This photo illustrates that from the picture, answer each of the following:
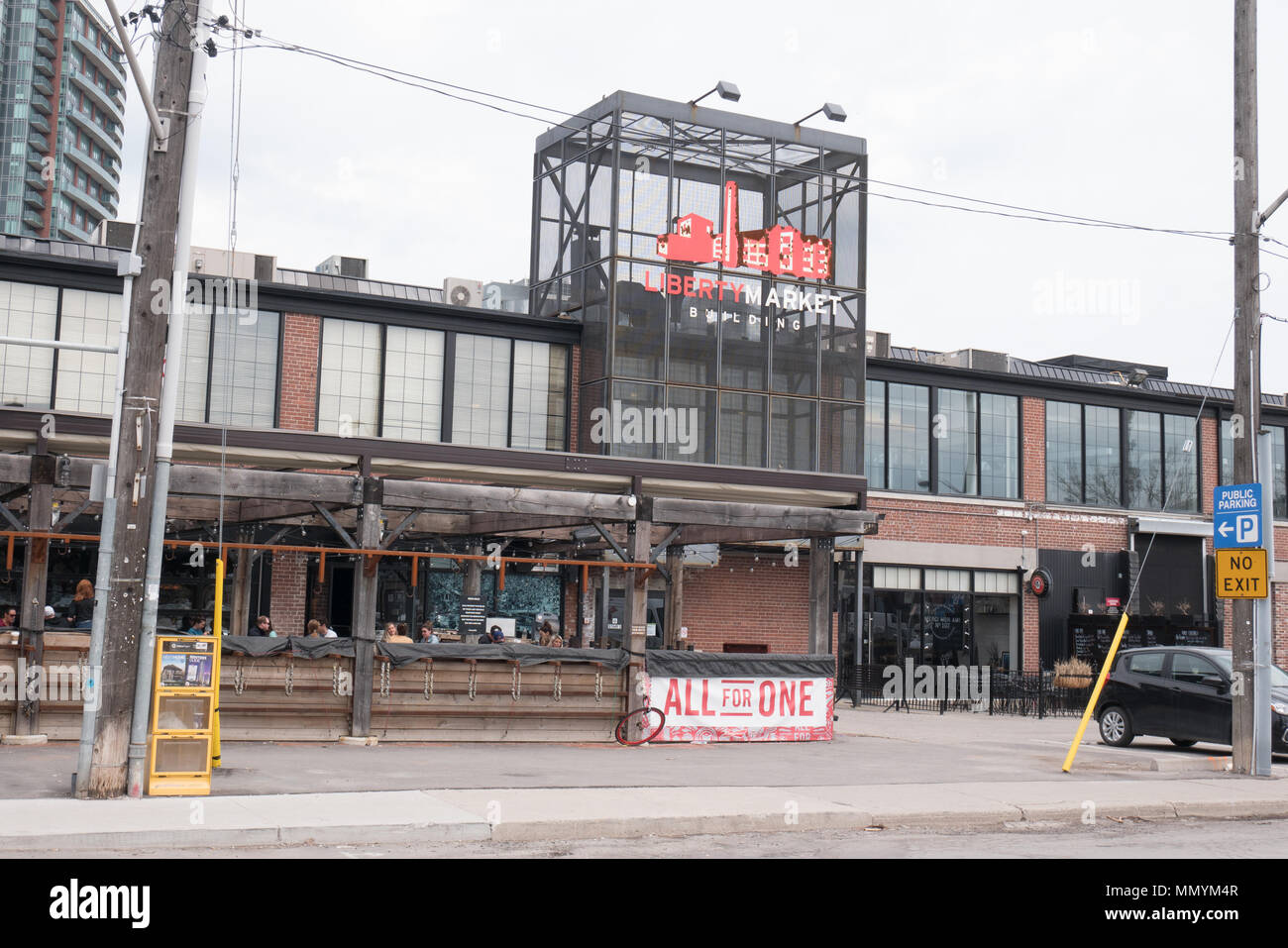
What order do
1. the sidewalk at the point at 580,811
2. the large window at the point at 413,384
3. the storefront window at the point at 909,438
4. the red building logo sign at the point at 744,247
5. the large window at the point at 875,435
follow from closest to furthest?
the sidewalk at the point at 580,811, the large window at the point at 413,384, the red building logo sign at the point at 744,247, the large window at the point at 875,435, the storefront window at the point at 909,438

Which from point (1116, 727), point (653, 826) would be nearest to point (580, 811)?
point (653, 826)

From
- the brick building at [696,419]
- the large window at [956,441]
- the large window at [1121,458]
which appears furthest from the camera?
the large window at [1121,458]

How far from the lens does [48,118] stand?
110125 millimetres

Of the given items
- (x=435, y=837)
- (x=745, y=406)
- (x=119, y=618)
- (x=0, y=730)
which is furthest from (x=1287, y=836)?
(x=745, y=406)

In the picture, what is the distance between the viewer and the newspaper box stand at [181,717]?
12.0 meters

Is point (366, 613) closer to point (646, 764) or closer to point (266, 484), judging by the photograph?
point (266, 484)

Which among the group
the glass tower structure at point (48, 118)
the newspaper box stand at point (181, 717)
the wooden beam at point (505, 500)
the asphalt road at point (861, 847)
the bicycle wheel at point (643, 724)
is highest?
the glass tower structure at point (48, 118)

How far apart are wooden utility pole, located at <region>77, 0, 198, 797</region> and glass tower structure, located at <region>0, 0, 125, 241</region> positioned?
339ft

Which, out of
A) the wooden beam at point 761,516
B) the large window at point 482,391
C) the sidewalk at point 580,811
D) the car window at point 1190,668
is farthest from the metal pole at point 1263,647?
the large window at point 482,391

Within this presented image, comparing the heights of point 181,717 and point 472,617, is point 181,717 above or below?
below

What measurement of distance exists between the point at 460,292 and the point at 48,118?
95.9m

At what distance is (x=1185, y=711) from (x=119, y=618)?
619 inches

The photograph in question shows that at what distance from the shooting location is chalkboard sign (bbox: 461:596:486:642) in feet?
88.6

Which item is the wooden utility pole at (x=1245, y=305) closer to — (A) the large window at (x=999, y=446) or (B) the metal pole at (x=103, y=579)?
(B) the metal pole at (x=103, y=579)
